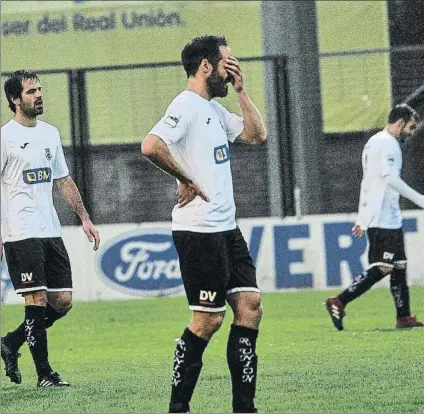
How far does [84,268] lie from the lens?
1722 cm

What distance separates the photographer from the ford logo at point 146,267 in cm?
1706

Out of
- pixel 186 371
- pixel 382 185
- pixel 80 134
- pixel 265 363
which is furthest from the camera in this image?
pixel 80 134

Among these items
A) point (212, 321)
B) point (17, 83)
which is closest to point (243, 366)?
point (212, 321)

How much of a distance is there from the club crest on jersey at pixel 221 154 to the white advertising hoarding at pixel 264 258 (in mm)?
9438

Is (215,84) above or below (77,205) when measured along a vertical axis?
above

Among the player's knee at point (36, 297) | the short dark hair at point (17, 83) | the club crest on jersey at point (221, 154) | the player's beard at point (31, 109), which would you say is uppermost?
the short dark hair at point (17, 83)

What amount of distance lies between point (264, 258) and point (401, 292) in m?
4.68

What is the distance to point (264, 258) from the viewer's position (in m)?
17.0

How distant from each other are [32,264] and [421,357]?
278 cm

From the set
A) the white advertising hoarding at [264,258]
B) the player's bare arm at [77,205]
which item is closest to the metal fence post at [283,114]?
the white advertising hoarding at [264,258]

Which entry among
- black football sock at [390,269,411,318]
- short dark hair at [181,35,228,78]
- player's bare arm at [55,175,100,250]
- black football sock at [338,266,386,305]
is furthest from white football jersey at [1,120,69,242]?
black football sock at [390,269,411,318]

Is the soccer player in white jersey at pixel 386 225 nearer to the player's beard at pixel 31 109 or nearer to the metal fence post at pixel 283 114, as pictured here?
the player's beard at pixel 31 109

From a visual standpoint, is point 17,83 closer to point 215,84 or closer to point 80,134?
point 215,84

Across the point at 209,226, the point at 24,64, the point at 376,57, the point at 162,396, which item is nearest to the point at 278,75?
the point at 376,57
